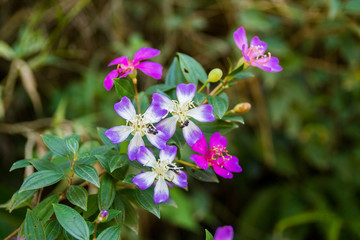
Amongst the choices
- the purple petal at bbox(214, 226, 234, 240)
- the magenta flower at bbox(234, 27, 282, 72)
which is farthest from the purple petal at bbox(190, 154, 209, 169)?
the magenta flower at bbox(234, 27, 282, 72)

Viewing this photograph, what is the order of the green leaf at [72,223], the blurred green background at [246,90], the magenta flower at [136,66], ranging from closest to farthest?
the green leaf at [72,223], the magenta flower at [136,66], the blurred green background at [246,90]

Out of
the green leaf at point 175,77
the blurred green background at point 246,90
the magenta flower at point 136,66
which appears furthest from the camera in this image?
the blurred green background at point 246,90

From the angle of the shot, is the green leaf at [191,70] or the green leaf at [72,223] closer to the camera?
the green leaf at [72,223]

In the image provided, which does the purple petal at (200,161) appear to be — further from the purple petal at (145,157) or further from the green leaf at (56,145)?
the green leaf at (56,145)

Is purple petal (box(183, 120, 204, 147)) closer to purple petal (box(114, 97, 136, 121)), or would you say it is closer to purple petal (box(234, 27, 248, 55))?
purple petal (box(114, 97, 136, 121))

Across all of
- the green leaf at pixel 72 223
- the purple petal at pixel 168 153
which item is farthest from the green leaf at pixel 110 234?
the purple petal at pixel 168 153

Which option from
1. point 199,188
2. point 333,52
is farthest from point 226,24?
point 199,188

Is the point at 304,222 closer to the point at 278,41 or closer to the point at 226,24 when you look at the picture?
the point at 278,41
